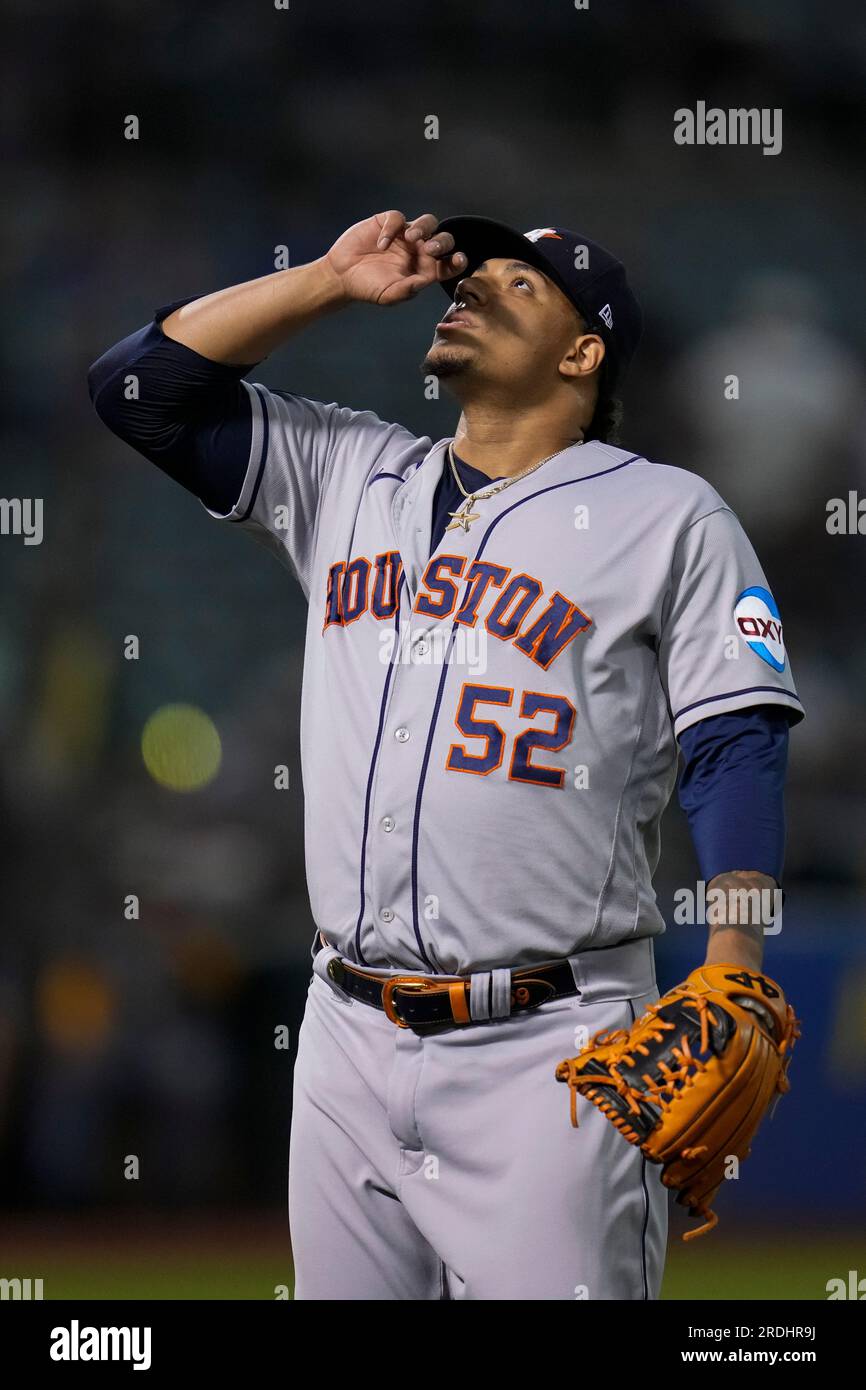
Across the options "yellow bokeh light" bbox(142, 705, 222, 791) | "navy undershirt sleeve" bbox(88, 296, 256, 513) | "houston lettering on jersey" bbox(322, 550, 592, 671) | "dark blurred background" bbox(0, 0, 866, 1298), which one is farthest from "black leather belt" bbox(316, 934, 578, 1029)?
"yellow bokeh light" bbox(142, 705, 222, 791)

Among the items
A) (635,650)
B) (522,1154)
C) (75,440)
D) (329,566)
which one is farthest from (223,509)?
(75,440)

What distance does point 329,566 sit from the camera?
167 centimetres

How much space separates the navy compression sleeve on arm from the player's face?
0.45m

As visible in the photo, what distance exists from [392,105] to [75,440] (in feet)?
4.84

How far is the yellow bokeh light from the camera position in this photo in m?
3.92

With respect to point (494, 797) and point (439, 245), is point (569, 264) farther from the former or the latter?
point (494, 797)

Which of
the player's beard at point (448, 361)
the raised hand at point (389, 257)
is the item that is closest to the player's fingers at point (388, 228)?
the raised hand at point (389, 257)

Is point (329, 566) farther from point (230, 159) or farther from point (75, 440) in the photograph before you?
point (230, 159)

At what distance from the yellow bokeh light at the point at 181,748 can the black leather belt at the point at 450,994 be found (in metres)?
2.51

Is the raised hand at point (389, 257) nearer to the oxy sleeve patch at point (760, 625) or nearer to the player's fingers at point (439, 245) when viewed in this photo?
the player's fingers at point (439, 245)

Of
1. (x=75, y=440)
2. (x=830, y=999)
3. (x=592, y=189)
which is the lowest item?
(x=830, y=999)

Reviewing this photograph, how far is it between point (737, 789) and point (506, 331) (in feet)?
1.90

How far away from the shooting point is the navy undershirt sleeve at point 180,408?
5.47 feet

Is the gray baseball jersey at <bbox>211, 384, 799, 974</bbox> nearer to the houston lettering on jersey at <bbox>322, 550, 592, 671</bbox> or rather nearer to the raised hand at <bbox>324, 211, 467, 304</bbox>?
the houston lettering on jersey at <bbox>322, 550, 592, 671</bbox>
